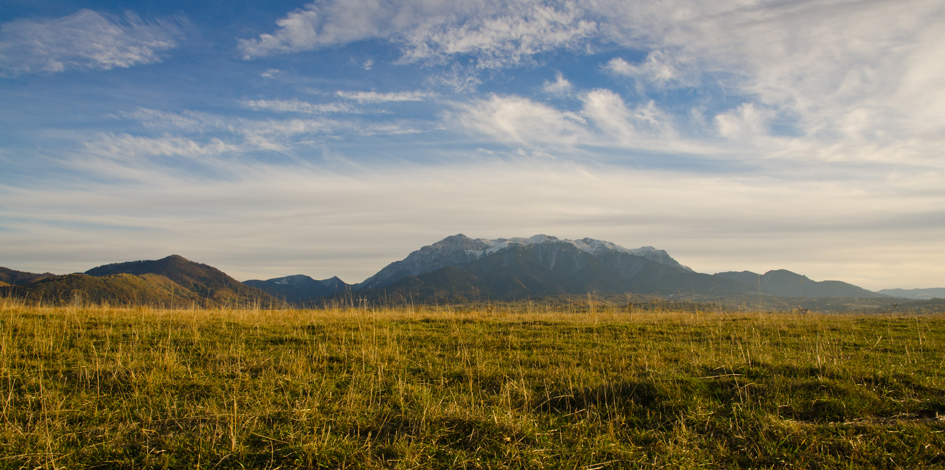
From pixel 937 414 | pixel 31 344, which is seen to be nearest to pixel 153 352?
pixel 31 344

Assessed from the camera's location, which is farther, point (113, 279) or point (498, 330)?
point (113, 279)

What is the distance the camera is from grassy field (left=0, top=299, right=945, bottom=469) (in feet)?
15.0

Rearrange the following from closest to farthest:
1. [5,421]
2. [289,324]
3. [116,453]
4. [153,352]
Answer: [116,453] < [5,421] < [153,352] < [289,324]

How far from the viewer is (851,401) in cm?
606

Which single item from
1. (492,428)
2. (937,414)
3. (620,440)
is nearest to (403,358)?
(492,428)

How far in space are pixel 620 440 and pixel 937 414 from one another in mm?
4182

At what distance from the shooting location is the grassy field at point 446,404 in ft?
15.0

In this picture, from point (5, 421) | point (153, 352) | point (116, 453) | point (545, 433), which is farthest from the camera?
point (153, 352)

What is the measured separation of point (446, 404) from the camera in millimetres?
6320

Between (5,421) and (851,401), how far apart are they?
36.4ft

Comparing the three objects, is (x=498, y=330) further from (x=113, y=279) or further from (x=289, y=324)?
(x=113, y=279)

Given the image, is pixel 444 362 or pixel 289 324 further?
pixel 289 324

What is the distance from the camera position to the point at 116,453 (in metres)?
4.55

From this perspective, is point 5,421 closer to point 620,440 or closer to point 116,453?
point 116,453
